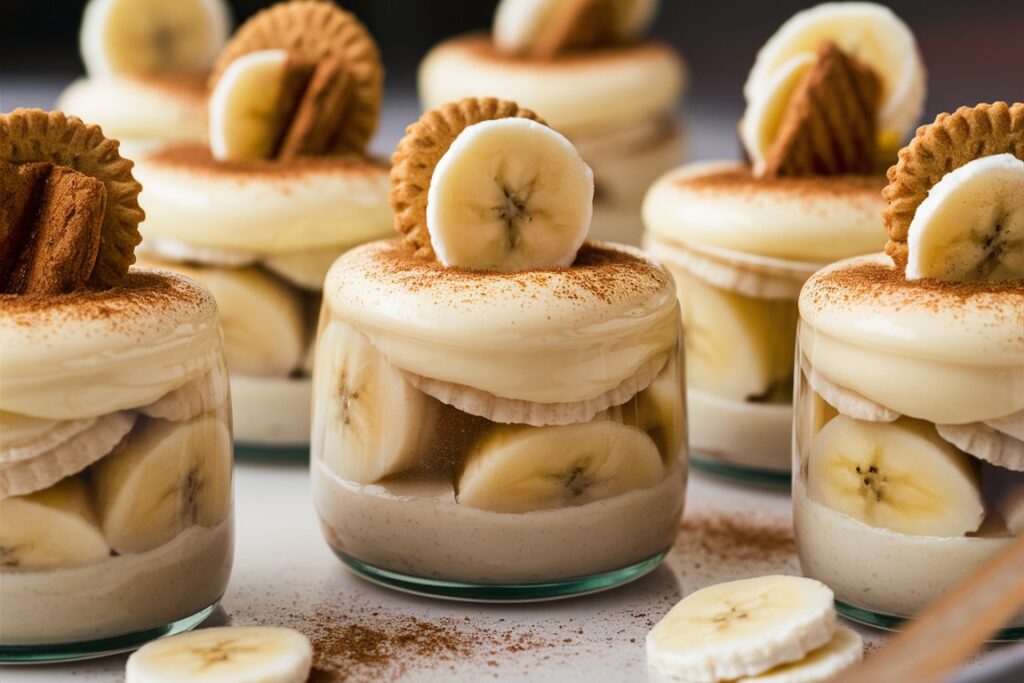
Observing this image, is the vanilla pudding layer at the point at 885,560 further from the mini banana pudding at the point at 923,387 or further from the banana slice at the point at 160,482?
the banana slice at the point at 160,482

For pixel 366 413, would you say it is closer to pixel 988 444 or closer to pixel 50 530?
pixel 50 530

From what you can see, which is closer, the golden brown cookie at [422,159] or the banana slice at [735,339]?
the golden brown cookie at [422,159]

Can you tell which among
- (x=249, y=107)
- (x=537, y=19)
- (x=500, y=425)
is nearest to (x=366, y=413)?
(x=500, y=425)

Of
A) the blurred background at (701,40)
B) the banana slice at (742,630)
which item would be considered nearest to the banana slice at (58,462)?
the banana slice at (742,630)

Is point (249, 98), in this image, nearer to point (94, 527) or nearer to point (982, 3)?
point (94, 527)

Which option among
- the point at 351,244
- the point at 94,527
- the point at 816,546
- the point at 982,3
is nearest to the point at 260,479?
the point at 351,244

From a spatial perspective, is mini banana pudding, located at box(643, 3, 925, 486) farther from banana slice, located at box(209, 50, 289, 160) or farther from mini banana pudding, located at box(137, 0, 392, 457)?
banana slice, located at box(209, 50, 289, 160)

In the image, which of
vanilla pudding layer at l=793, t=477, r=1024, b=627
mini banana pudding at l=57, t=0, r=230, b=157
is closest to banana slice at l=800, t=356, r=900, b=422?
vanilla pudding layer at l=793, t=477, r=1024, b=627
